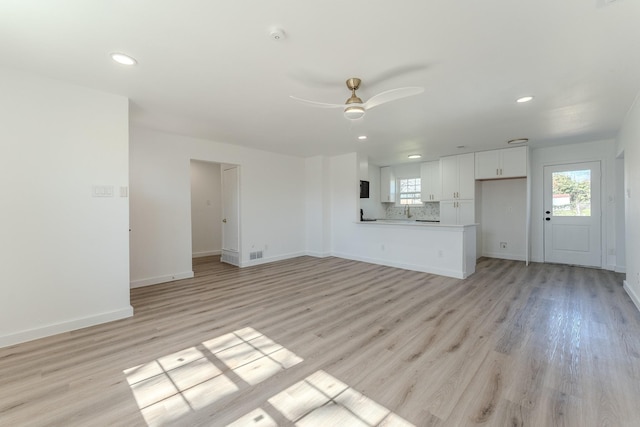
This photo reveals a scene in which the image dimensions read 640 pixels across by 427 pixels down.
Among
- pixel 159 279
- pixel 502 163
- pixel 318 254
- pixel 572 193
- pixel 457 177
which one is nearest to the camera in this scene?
pixel 159 279

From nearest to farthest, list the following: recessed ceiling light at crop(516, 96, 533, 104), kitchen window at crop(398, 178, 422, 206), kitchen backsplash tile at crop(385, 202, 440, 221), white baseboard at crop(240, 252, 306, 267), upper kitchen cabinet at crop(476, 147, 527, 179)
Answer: recessed ceiling light at crop(516, 96, 533, 104)
upper kitchen cabinet at crop(476, 147, 527, 179)
white baseboard at crop(240, 252, 306, 267)
kitchen backsplash tile at crop(385, 202, 440, 221)
kitchen window at crop(398, 178, 422, 206)

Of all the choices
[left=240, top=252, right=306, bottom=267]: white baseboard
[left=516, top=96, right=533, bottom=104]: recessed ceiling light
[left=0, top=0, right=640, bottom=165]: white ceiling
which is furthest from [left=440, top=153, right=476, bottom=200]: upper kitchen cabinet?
[left=240, top=252, right=306, bottom=267]: white baseboard

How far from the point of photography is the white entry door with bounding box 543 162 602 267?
17.4 feet

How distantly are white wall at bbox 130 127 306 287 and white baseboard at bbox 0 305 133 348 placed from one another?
4.46 ft

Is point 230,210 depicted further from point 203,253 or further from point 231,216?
point 203,253

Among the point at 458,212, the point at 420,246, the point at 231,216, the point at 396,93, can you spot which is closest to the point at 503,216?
the point at 458,212

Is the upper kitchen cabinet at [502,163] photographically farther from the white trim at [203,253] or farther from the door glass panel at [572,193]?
the white trim at [203,253]

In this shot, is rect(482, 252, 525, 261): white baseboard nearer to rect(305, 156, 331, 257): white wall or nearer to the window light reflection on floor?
rect(305, 156, 331, 257): white wall

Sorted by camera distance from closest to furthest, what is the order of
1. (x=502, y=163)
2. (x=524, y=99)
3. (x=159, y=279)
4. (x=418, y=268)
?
(x=524, y=99), (x=159, y=279), (x=418, y=268), (x=502, y=163)

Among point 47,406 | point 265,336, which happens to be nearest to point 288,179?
point 265,336

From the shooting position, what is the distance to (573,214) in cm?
552

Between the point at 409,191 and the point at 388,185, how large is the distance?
0.64m

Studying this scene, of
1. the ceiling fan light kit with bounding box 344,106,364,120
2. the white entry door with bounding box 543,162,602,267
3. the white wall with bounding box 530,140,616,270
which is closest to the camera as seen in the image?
the ceiling fan light kit with bounding box 344,106,364,120

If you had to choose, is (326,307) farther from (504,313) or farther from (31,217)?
(31,217)
